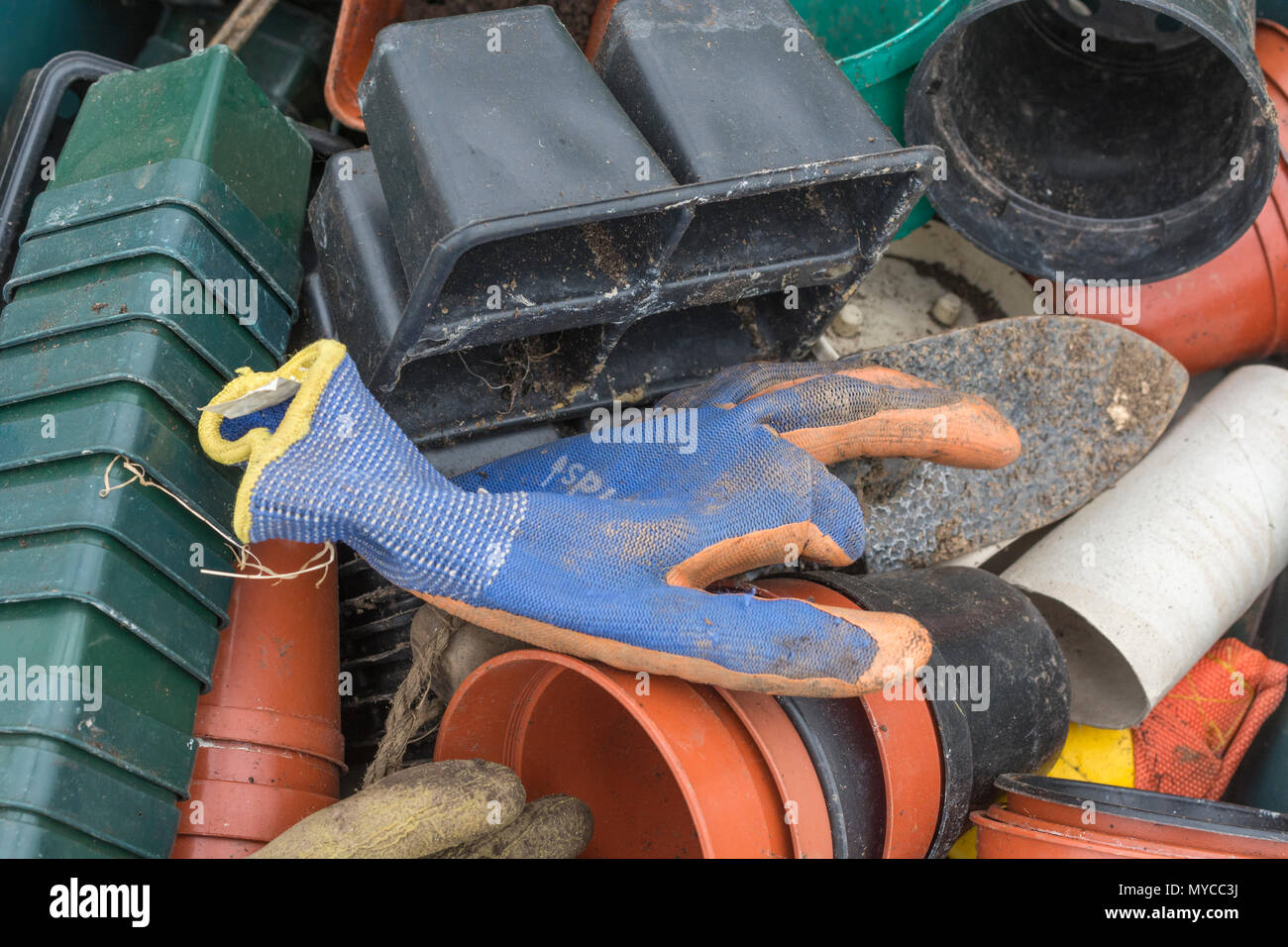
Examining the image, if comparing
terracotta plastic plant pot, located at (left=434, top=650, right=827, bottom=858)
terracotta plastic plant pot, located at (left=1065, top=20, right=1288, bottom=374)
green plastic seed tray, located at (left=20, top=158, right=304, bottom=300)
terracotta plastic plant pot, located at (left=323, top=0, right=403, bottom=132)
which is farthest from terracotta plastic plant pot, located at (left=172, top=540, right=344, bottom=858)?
terracotta plastic plant pot, located at (left=1065, top=20, right=1288, bottom=374)

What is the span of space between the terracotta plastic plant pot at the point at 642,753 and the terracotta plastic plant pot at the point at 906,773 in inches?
5.1

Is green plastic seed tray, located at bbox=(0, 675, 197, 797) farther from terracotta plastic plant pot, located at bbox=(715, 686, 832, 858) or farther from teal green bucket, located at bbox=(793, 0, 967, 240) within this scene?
teal green bucket, located at bbox=(793, 0, 967, 240)

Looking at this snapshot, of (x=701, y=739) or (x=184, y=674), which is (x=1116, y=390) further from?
(x=184, y=674)

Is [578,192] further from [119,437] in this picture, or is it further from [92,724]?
[92,724]

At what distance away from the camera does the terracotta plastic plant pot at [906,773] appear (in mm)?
1761

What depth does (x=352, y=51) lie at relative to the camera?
8.13 ft

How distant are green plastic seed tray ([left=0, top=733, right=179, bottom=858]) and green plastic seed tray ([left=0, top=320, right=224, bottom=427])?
1.87 feet

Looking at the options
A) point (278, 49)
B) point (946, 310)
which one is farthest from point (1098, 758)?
point (278, 49)

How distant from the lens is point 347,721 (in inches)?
87.5

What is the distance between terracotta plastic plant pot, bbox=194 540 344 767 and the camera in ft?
6.07

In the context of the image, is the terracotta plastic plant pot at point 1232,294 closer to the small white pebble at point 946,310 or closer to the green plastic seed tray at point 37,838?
the small white pebble at point 946,310

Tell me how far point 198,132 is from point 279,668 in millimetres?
983

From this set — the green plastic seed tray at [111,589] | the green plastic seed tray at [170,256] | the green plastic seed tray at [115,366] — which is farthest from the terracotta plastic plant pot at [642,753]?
the green plastic seed tray at [170,256]
